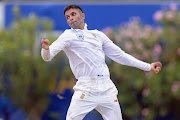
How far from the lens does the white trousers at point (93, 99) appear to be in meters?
6.33

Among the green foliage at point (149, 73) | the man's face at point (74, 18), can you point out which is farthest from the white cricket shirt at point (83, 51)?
the green foliage at point (149, 73)

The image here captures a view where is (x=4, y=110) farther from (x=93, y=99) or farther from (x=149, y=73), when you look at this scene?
(x=93, y=99)

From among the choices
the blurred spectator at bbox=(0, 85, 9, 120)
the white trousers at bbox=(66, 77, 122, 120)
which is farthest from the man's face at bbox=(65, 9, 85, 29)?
the blurred spectator at bbox=(0, 85, 9, 120)

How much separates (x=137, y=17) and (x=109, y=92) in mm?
6926

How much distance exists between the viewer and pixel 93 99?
6.34 m

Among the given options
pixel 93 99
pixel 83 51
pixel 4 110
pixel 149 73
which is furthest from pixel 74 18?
pixel 4 110

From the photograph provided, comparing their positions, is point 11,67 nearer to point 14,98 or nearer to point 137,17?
point 14,98

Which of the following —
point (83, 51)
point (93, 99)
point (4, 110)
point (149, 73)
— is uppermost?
point (83, 51)

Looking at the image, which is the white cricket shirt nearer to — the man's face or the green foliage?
the man's face

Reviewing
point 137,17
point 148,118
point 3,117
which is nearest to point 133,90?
point 148,118

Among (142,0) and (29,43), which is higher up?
(142,0)

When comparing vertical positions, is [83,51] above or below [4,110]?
above

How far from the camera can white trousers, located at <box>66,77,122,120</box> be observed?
6328 mm

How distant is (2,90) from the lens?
1347 centimetres
